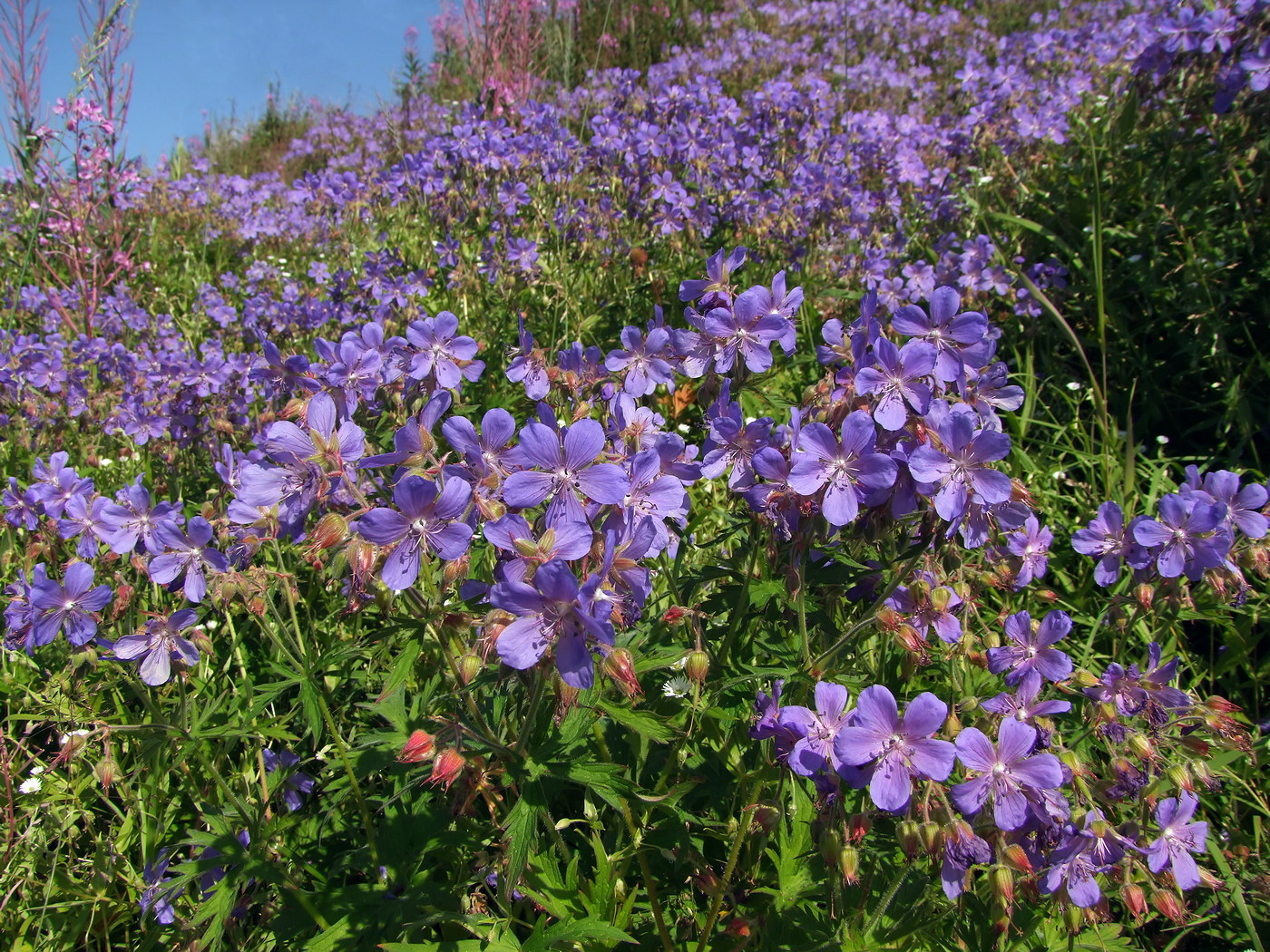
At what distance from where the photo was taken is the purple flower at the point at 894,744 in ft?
4.25

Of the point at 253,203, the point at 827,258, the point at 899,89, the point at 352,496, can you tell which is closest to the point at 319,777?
the point at 352,496

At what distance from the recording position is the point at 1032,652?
73.5 inches

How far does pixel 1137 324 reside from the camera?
4387mm

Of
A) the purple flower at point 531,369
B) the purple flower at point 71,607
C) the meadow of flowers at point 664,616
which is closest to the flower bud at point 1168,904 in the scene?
the meadow of flowers at point 664,616

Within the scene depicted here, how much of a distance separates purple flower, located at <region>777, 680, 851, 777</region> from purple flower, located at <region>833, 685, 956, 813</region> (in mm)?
68

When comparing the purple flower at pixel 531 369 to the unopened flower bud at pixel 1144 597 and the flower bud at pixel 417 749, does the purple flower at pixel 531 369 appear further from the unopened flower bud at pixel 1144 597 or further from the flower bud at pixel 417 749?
the unopened flower bud at pixel 1144 597

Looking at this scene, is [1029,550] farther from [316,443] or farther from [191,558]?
[191,558]

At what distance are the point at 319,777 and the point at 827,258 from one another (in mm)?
4063

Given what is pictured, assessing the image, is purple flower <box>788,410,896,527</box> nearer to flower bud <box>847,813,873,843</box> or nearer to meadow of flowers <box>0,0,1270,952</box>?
meadow of flowers <box>0,0,1270,952</box>

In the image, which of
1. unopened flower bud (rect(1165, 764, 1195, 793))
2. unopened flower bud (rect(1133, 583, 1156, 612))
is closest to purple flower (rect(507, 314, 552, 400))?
unopened flower bud (rect(1133, 583, 1156, 612))

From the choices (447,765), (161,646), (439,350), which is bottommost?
(447,765)

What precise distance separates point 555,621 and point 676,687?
1.07 m

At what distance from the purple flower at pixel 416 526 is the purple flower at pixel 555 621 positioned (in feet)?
0.67

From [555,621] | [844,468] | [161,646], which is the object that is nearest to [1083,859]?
[844,468]
